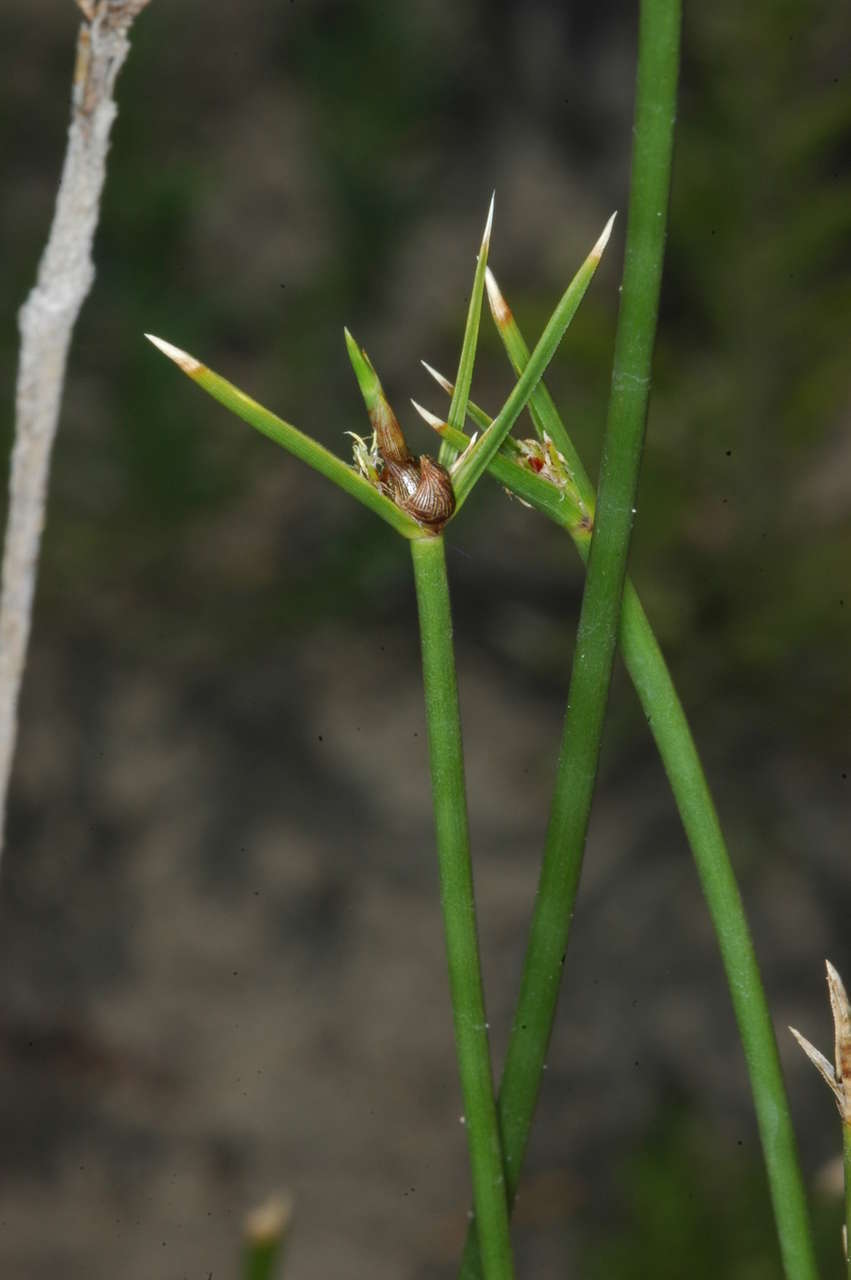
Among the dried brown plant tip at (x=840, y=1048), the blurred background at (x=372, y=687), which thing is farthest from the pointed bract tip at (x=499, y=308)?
the blurred background at (x=372, y=687)

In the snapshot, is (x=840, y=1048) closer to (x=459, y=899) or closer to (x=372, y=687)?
(x=459, y=899)

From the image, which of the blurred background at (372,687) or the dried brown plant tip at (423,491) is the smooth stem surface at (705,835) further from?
the blurred background at (372,687)

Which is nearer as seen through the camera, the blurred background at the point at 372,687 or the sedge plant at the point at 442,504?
the sedge plant at the point at 442,504

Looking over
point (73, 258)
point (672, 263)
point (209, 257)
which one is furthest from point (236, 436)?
point (73, 258)

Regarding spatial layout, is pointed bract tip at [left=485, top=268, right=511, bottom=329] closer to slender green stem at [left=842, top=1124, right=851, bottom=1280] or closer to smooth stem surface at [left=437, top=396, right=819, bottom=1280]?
smooth stem surface at [left=437, top=396, right=819, bottom=1280]

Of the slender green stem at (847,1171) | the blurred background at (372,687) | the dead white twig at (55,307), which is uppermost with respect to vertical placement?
the dead white twig at (55,307)

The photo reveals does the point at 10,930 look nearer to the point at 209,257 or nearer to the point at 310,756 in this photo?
the point at 310,756

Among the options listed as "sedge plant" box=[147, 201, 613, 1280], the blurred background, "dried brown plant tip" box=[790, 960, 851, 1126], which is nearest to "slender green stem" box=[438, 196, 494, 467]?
"sedge plant" box=[147, 201, 613, 1280]
